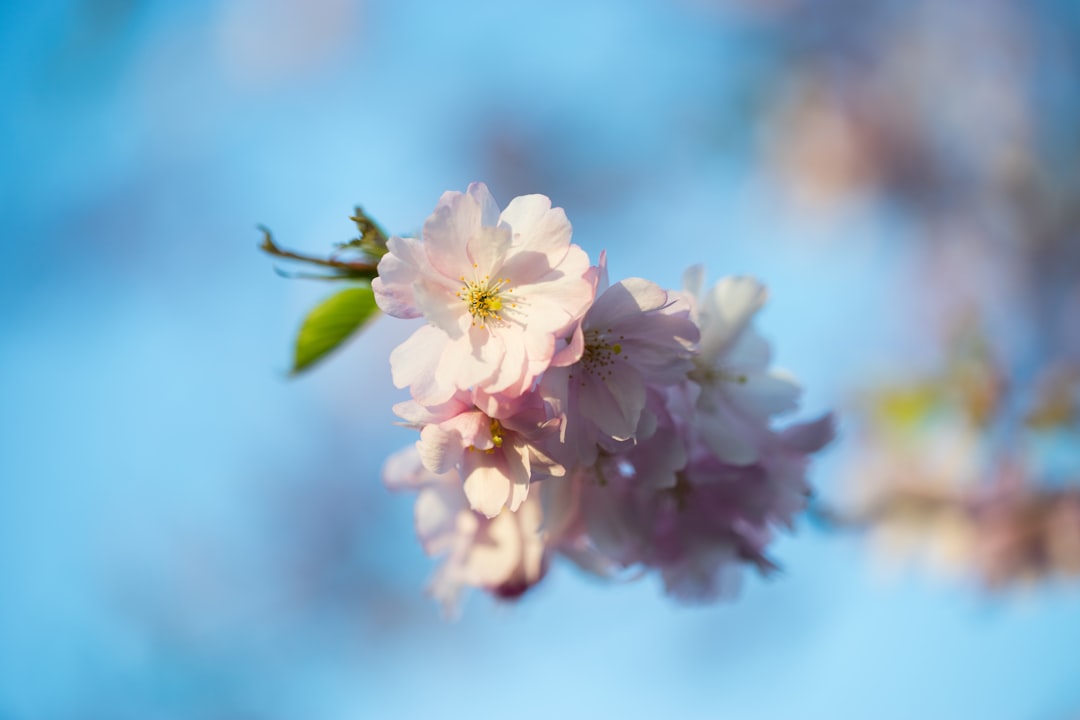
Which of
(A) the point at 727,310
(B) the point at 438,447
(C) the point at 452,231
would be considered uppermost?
(A) the point at 727,310

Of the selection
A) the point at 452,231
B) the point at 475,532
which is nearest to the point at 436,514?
the point at 475,532

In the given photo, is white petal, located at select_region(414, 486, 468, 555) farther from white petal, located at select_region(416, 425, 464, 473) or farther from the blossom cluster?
white petal, located at select_region(416, 425, 464, 473)

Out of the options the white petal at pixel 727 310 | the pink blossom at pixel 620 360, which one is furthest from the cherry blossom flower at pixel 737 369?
the pink blossom at pixel 620 360

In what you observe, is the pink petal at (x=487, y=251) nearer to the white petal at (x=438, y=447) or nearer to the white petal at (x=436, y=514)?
the white petal at (x=438, y=447)

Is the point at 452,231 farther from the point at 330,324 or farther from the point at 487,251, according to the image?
the point at 330,324

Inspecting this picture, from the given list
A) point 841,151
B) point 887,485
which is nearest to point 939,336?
point 841,151
